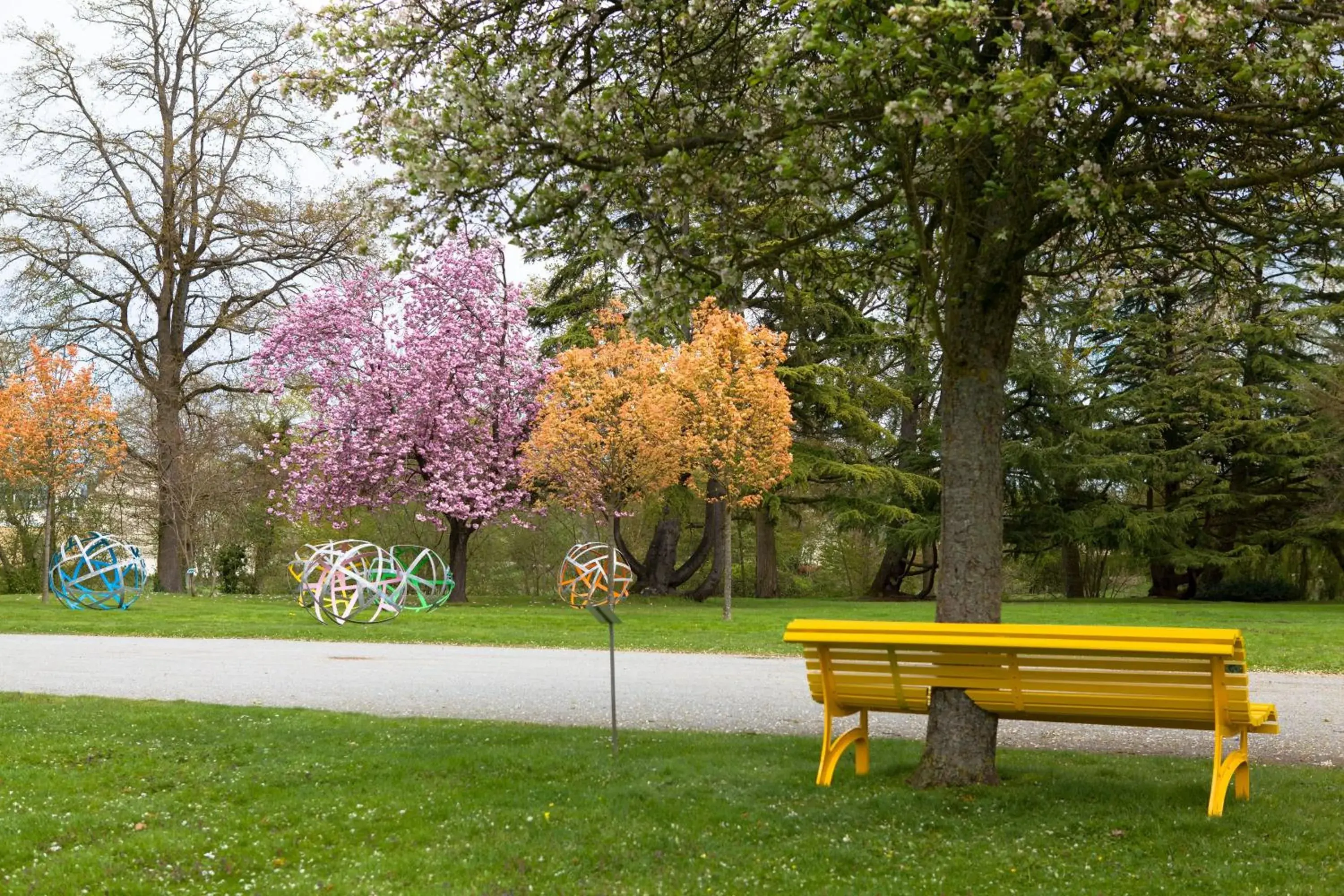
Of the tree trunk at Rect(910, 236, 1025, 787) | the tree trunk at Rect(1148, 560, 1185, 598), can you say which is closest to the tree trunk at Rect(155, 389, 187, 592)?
the tree trunk at Rect(910, 236, 1025, 787)

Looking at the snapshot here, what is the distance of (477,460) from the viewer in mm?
29766

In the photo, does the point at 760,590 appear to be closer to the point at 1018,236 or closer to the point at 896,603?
the point at 896,603

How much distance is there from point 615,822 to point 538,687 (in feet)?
19.6

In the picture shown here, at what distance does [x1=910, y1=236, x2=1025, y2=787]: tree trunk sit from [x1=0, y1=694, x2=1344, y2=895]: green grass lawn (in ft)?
0.92

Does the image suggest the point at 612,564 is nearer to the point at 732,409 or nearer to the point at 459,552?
the point at 732,409

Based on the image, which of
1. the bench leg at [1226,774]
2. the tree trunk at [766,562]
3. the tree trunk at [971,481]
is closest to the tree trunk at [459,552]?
the tree trunk at [766,562]

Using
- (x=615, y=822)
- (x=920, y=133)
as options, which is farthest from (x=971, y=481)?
(x=615, y=822)

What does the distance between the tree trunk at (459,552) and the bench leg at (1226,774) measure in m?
25.4

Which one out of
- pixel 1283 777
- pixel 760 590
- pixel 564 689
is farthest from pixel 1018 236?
pixel 760 590

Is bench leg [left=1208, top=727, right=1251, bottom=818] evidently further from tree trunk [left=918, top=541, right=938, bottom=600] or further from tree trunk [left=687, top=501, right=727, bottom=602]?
tree trunk [left=918, top=541, right=938, bottom=600]

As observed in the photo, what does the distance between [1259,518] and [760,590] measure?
1498 cm

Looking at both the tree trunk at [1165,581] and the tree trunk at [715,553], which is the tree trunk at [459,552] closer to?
the tree trunk at [715,553]

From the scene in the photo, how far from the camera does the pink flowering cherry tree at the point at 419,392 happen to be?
29531 millimetres

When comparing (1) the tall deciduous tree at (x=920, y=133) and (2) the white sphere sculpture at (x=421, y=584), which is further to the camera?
(2) the white sphere sculpture at (x=421, y=584)
